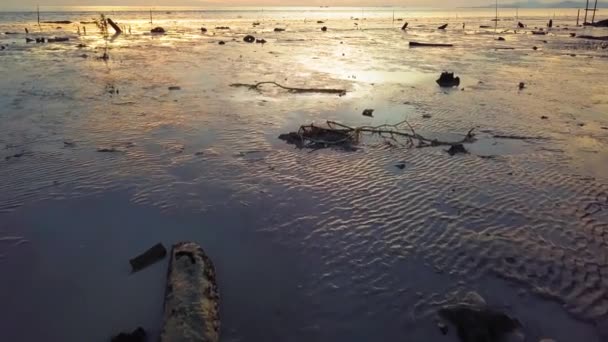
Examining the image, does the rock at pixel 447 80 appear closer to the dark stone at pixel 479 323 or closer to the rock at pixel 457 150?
the rock at pixel 457 150

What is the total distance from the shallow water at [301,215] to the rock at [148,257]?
147 mm

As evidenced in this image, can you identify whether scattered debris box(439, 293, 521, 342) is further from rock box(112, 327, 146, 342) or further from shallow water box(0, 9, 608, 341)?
rock box(112, 327, 146, 342)

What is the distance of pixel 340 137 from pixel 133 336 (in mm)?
7848

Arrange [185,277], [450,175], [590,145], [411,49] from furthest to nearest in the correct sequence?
[411,49] → [590,145] → [450,175] → [185,277]

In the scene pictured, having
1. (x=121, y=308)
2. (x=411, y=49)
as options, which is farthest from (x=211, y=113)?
(x=411, y=49)

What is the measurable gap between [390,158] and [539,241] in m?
4.11

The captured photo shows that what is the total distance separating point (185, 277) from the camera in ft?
17.1

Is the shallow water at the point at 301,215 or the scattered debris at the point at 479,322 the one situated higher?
the shallow water at the point at 301,215

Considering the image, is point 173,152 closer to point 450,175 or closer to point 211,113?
point 211,113

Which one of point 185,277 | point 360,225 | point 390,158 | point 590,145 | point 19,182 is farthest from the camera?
point 590,145

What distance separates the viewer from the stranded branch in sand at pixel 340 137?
11219 millimetres

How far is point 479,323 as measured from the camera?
493cm

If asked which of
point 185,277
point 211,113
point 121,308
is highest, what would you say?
point 211,113

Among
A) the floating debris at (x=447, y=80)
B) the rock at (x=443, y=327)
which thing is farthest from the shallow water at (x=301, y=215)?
the floating debris at (x=447, y=80)
